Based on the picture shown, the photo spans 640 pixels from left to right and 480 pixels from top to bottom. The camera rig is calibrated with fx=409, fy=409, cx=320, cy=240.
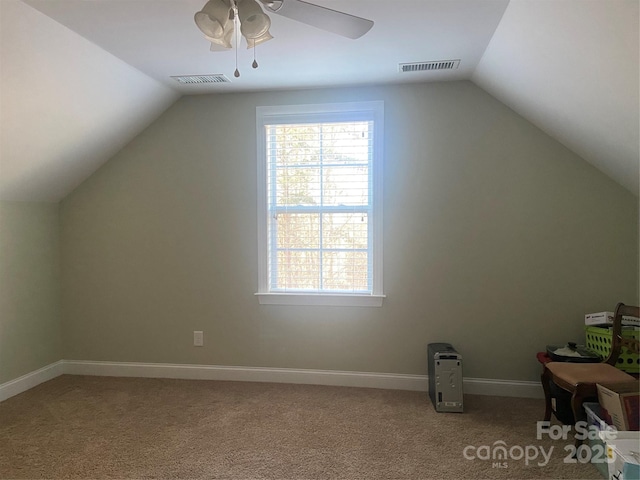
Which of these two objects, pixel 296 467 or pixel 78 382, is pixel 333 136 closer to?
pixel 296 467

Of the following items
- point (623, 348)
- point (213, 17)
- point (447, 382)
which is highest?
point (213, 17)

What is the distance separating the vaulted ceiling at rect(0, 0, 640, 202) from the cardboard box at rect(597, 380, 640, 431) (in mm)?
1297

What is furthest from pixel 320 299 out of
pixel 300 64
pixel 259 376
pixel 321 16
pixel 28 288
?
pixel 28 288

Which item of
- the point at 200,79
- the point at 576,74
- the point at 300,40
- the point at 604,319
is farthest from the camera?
the point at 200,79

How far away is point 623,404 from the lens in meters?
1.99

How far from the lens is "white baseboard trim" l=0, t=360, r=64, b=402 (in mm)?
3057

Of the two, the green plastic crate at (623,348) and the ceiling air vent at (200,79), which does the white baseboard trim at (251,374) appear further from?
the ceiling air vent at (200,79)

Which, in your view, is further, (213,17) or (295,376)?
(295,376)

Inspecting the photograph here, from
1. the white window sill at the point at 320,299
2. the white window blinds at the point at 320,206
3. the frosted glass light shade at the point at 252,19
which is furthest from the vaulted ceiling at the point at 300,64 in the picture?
the white window sill at the point at 320,299

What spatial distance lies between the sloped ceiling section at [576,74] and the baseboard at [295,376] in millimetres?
1675

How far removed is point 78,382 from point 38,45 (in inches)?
102

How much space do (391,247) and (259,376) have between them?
1.51 m

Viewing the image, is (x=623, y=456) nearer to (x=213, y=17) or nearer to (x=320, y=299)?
(x=320, y=299)

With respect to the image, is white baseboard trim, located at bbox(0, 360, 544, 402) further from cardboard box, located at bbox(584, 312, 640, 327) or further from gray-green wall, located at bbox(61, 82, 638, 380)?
cardboard box, located at bbox(584, 312, 640, 327)
